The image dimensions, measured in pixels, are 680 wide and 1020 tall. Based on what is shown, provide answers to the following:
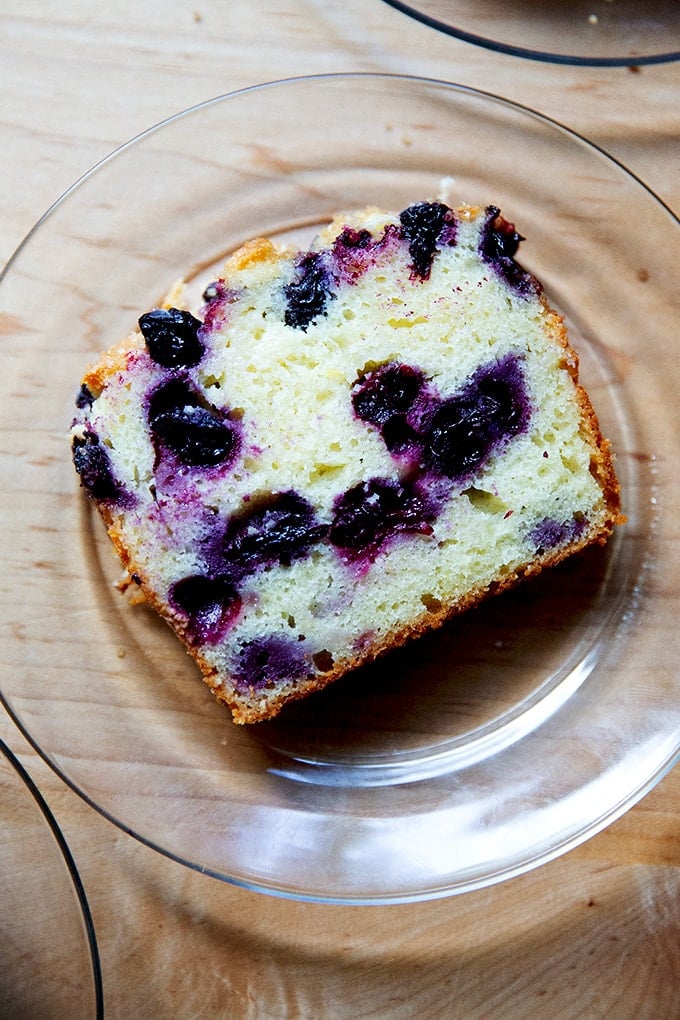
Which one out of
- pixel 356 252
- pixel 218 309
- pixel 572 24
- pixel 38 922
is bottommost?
pixel 38 922

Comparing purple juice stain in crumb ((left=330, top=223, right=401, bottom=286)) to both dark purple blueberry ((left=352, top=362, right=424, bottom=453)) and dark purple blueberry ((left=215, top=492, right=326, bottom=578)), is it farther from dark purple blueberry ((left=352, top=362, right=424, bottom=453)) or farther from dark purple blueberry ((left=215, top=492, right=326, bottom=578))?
dark purple blueberry ((left=215, top=492, right=326, bottom=578))

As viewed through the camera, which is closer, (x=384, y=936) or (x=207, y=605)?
(x=207, y=605)

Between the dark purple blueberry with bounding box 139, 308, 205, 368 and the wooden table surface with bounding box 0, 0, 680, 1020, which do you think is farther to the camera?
the wooden table surface with bounding box 0, 0, 680, 1020

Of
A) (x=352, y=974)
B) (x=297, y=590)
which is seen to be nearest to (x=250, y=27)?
(x=297, y=590)

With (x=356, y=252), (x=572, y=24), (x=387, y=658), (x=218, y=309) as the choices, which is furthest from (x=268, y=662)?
(x=572, y=24)

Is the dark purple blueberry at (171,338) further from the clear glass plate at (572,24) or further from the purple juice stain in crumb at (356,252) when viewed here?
the clear glass plate at (572,24)

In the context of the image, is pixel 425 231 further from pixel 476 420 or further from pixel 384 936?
pixel 384 936

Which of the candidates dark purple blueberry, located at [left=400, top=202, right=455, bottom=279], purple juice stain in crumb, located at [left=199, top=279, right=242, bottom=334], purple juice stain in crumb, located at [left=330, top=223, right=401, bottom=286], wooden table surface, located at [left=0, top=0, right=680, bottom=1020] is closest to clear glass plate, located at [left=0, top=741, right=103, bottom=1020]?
wooden table surface, located at [left=0, top=0, right=680, bottom=1020]
